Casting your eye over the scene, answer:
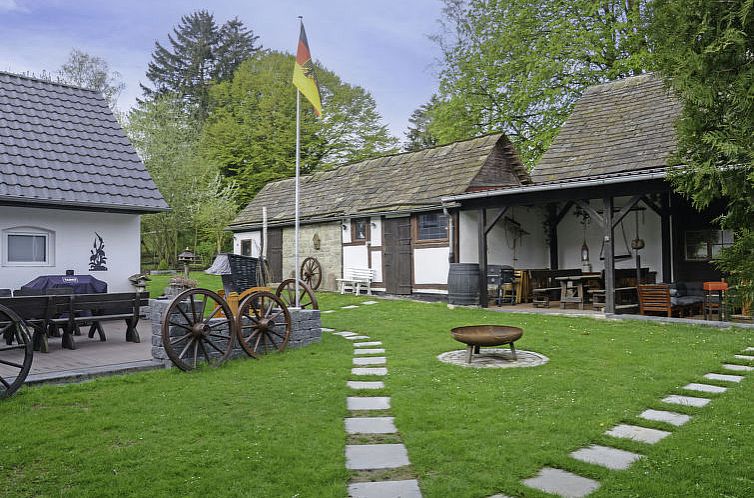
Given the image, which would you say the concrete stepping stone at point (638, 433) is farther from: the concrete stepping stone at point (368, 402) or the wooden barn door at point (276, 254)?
the wooden barn door at point (276, 254)

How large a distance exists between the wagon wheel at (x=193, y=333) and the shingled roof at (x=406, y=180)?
813cm

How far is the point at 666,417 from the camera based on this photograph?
15.3ft

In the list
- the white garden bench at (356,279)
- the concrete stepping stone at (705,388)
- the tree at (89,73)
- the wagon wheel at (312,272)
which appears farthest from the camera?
the tree at (89,73)

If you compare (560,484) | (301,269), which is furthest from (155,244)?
(560,484)

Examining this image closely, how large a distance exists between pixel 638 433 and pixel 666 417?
0.55 metres

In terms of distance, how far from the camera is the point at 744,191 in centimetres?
324

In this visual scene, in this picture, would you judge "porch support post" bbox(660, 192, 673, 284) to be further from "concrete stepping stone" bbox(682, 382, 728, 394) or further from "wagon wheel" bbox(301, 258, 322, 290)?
"wagon wheel" bbox(301, 258, 322, 290)

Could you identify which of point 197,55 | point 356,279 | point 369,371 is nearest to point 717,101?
point 369,371

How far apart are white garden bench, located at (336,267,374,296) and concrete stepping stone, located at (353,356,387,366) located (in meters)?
8.39

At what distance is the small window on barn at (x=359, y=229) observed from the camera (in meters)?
16.1

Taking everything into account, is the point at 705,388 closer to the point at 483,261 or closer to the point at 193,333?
the point at 193,333

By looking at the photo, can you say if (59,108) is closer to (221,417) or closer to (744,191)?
(221,417)

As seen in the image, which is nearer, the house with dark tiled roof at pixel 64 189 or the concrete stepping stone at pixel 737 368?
the concrete stepping stone at pixel 737 368

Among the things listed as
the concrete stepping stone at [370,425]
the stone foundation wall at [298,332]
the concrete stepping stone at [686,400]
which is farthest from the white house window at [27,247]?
the concrete stepping stone at [686,400]
